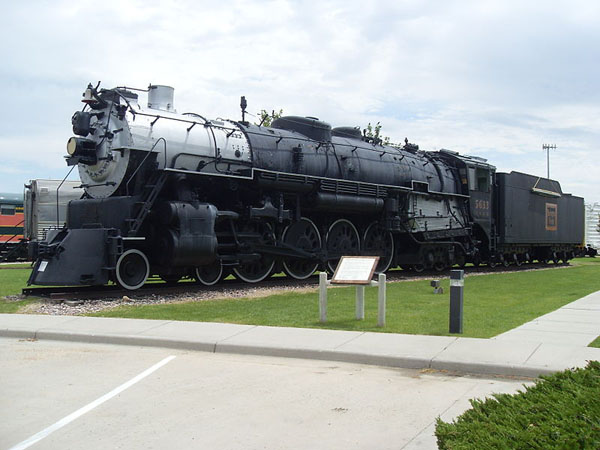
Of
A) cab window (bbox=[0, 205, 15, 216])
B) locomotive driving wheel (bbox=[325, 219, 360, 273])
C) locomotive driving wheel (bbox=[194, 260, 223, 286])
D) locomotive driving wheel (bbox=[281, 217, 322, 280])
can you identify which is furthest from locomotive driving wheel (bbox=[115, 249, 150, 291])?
cab window (bbox=[0, 205, 15, 216])

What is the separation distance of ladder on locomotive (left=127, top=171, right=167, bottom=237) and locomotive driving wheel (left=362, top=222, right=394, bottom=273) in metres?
7.43

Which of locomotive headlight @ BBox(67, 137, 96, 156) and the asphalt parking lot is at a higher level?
locomotive headlight @ BBox(67, 137, 96, 156)

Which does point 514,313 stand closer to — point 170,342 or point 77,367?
point 170,342

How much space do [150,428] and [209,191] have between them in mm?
10696

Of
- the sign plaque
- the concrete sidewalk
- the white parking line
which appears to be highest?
the sign plaque

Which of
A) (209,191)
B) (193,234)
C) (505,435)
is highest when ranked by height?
(209,191)

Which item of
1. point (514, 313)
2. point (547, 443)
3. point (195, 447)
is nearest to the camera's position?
point (547, 443)

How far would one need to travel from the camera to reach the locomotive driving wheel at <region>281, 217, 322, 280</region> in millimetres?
16969

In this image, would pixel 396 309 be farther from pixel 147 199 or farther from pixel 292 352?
pixel 147 199

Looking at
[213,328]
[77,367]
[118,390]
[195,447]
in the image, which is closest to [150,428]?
[195,447]

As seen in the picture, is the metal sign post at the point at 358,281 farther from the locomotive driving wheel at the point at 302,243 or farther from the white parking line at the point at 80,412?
the locomotive driving wheel at the point at 302,243

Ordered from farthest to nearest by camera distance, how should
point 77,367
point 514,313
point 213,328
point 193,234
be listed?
1. point 193,234
2. point 514,313
3. point 213,328
4. point 77,367

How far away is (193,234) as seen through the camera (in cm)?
1356

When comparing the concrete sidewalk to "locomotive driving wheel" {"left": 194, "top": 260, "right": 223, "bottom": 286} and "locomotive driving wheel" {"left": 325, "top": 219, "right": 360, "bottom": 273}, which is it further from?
"locomotive driving wheel" {"left": 325, "top": 219, "right": 360, "bottom": 273}
